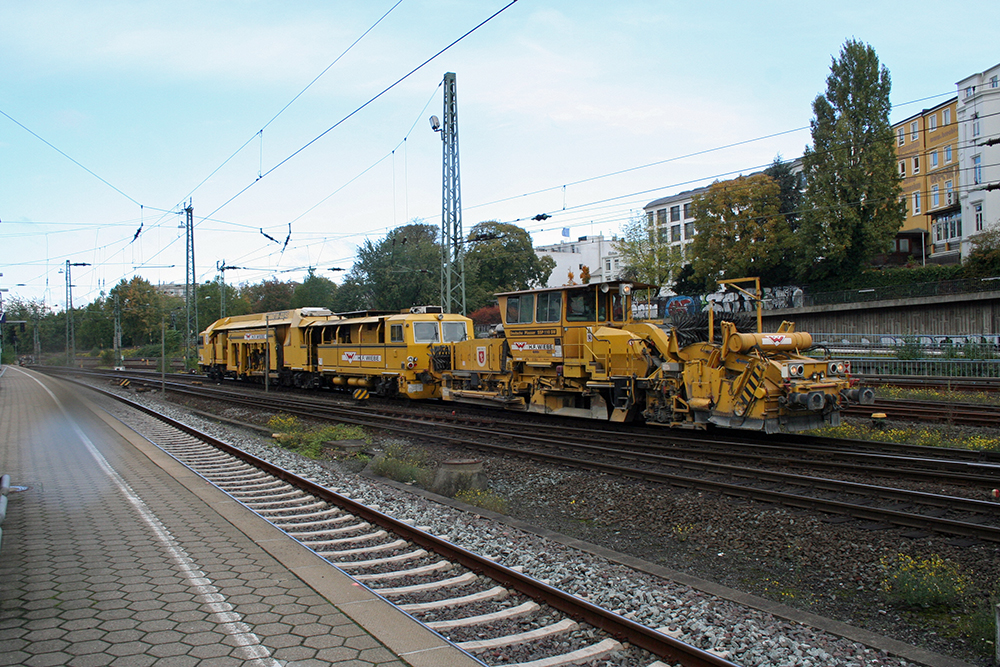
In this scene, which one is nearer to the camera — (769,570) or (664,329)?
(769,570)

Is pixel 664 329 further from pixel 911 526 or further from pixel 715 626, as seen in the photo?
pixel 715 626

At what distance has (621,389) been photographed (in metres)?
13.9

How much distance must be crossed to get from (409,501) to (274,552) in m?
2.74

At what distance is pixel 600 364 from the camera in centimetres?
1431

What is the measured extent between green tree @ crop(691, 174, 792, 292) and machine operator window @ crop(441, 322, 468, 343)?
30228mm

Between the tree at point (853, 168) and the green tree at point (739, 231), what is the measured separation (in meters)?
3.59

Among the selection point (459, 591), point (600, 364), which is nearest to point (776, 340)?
point (600, 364)

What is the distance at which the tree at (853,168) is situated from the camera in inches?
1550

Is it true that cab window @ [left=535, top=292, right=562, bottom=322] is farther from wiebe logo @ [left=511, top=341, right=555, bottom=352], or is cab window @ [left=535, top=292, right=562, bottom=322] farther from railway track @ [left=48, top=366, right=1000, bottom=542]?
railway track @ [left=48, top=366, right=1000, bottom=542]

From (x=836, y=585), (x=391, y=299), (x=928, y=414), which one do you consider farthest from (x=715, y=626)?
(x=391, y=299)

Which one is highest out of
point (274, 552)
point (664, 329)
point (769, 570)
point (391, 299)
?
point (391, 299)

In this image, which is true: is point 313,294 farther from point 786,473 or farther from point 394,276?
point 786,473

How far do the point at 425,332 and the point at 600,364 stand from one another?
8.38 metres

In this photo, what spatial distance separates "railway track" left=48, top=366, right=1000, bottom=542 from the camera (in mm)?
7297
